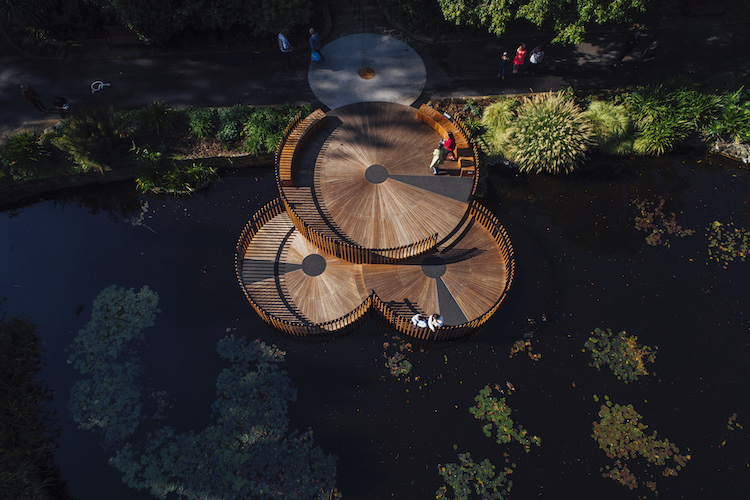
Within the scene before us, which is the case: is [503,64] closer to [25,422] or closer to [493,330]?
[493,330]

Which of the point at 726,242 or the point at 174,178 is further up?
the point at 174,178

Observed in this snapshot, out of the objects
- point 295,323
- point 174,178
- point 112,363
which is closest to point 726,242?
point 295,323

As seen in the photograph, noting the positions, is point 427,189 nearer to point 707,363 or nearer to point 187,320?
point 187,320

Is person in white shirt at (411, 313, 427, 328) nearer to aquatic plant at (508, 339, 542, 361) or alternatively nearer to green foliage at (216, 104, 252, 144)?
aquatic plant at (508, 339, 542, 361)

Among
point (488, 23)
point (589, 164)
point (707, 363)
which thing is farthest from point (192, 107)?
point (707, 363)

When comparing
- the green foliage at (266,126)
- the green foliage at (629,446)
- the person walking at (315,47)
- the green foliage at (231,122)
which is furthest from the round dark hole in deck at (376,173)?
the green foliage at (629,446)

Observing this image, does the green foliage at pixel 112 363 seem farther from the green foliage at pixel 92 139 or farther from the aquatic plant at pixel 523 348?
the aquatic plant at pixel 523 348
